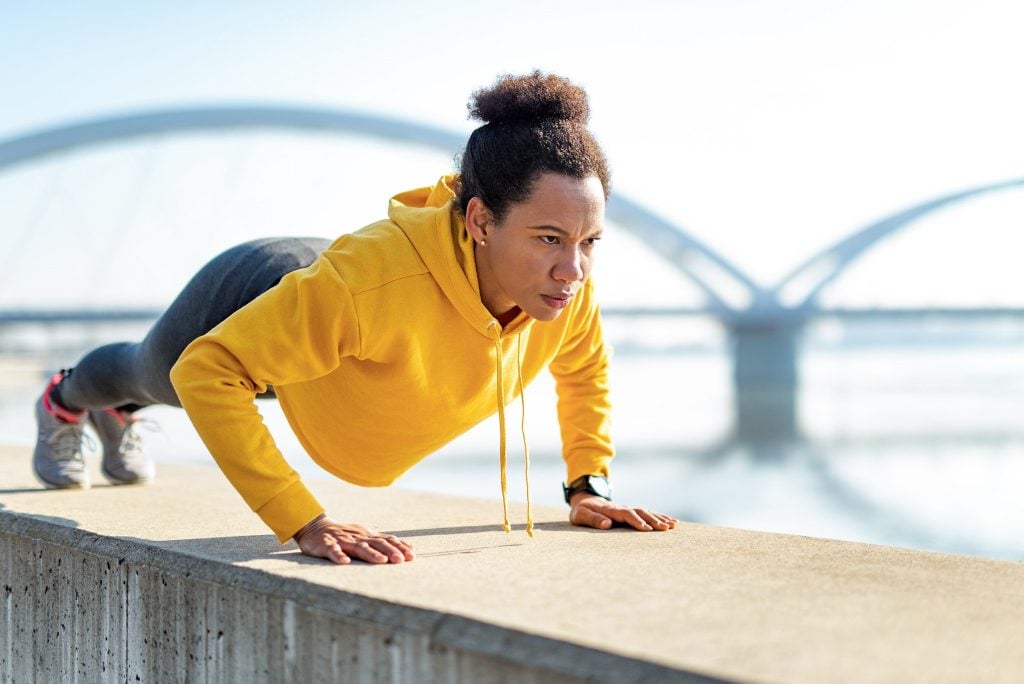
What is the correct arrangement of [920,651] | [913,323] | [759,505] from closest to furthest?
1. [920,651]
2. [759,505]
3. [913,323]

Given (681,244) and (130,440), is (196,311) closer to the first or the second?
(130,440)

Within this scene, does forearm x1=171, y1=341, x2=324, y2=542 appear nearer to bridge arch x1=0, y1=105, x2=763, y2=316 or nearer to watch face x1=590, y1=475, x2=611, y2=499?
watch face x1=590, y1=475, x2=611, y2=499

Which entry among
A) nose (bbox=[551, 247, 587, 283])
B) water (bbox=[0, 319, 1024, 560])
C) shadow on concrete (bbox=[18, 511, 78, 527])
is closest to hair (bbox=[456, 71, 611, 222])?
nose (bbox=[551, 247, 587, 283])

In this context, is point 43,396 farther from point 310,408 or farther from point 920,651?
point 920,651

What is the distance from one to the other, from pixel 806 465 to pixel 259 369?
6137 mm

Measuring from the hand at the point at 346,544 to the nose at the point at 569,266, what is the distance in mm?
563

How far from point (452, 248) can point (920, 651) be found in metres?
1.13

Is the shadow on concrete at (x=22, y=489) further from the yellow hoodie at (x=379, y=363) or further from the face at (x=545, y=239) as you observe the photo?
the face at (x=545, y=239)

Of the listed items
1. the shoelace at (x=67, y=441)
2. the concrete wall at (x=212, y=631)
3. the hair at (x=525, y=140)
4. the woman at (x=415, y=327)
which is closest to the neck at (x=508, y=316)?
the woman at (x=415, y=327)

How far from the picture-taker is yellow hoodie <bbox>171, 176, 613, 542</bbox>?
1920mm

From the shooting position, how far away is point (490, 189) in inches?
79.0

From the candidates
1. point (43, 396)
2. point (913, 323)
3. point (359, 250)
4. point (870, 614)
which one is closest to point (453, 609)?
point (870, 614)

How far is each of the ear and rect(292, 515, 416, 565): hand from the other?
59 centimetres

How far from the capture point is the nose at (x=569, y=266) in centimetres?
196
